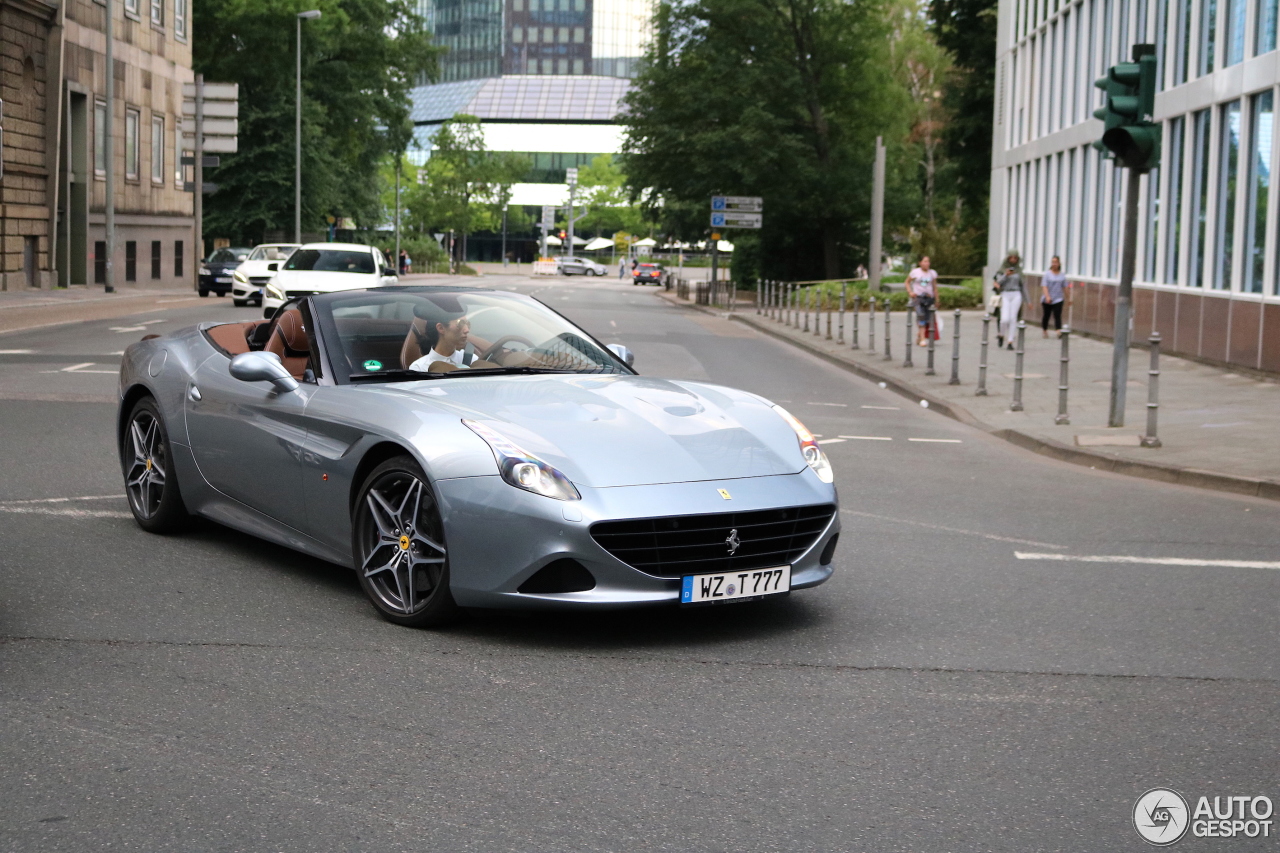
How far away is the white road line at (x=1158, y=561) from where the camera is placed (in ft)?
26.4

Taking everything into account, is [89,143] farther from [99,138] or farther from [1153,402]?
[1153,402]

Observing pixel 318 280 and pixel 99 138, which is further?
pixel 99 138

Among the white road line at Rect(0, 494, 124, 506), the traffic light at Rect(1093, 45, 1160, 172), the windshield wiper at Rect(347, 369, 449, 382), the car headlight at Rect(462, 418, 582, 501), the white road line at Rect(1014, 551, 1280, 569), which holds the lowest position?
the white road line at Rect(1014, 551, 1280, 569)

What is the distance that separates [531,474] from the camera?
18.8 feet

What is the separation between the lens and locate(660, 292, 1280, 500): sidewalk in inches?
487

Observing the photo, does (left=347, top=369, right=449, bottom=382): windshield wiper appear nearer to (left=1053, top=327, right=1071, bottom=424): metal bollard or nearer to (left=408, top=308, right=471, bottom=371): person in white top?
(left=408, top=308, right=471, bottom=371): person in white top

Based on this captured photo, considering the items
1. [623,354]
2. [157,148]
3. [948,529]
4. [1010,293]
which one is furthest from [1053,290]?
[157,148]

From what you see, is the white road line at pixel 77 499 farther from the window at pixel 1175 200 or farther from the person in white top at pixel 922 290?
the window at pixel 1175 200

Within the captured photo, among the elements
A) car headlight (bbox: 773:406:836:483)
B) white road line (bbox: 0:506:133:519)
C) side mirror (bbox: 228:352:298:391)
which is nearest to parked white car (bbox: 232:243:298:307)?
white road line (bbox: 0:506:133:519)

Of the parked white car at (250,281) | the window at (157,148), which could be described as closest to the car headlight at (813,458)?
the parked white car at (250,281)

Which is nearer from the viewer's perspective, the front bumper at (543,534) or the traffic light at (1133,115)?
the front bumper at (543,534)

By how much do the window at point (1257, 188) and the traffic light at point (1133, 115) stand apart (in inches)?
381

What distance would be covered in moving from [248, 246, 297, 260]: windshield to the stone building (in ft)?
20.6

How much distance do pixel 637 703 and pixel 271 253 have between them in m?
39.7
